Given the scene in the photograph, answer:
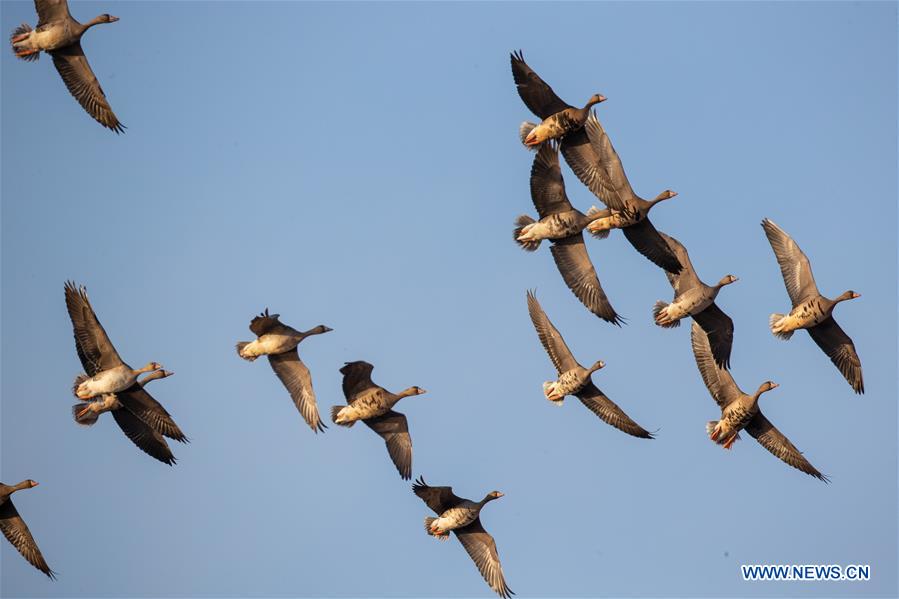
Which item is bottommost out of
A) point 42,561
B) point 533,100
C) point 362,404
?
point 42,561

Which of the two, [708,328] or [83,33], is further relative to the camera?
[708,328]

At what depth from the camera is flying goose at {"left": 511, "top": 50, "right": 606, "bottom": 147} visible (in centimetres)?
4077

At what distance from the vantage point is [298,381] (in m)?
43.2

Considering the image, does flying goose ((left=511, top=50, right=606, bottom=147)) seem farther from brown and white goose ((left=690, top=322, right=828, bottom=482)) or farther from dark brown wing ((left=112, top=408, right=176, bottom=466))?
dark brown wing ((left=112, top=408, right=176, bottom=466))

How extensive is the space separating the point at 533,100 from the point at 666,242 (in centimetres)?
475

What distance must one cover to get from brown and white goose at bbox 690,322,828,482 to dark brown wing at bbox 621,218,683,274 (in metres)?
2.70

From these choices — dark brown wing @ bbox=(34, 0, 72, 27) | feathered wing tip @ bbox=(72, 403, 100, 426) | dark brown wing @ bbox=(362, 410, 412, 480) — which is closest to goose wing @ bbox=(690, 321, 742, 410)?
dark brown wing @ bbox=(362, 410, 412, 480)

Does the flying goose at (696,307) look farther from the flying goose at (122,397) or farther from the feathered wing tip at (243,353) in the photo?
the flying goose at (122,397)

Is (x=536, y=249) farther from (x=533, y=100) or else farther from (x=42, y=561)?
(x=42, y=561)

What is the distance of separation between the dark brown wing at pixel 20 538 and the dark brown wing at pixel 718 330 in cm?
1627

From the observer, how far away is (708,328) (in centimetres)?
4456

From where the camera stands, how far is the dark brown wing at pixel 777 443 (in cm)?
4547

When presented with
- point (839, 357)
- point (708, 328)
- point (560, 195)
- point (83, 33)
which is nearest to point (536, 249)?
point (560, 195)

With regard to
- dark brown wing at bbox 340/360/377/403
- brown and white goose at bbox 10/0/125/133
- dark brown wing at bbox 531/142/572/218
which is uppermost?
brown and white goose at bbox 10/0/125/133
